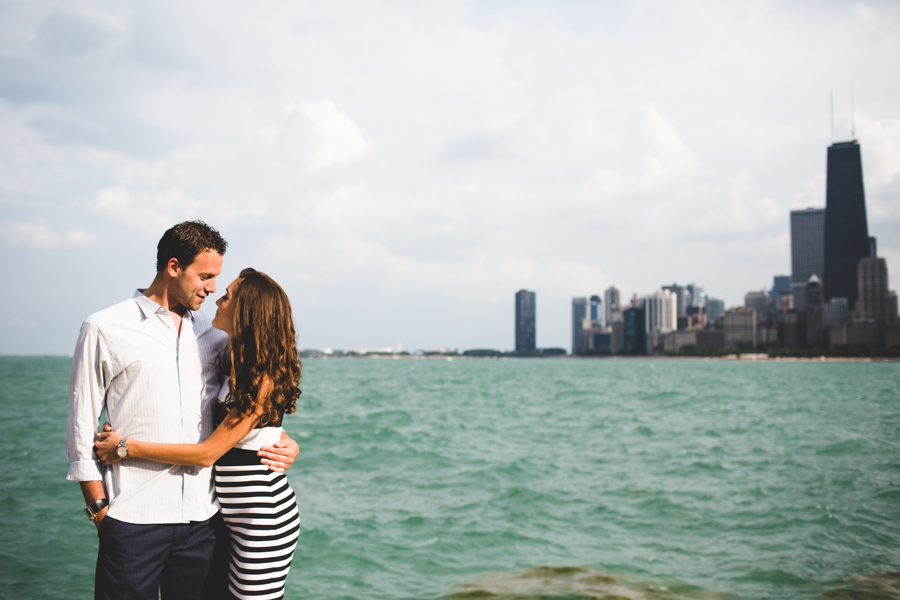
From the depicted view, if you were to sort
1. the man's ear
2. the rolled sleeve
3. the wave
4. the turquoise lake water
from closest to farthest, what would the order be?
the rolled sleeve, the man's ear, the wave, the turquoise lake water

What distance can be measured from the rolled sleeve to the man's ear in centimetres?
48

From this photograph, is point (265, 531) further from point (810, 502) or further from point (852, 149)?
point (852, 149)

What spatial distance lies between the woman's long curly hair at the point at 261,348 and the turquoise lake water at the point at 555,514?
5.59 m

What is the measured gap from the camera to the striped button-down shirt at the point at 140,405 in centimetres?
292

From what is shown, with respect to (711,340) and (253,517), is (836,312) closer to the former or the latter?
(711,340)

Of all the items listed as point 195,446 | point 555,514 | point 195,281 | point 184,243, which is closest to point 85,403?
point 195,446

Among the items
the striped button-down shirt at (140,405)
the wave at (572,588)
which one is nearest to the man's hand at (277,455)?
the striped button-down shirt at (140,405)

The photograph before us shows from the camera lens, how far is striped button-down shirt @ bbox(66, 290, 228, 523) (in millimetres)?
2922

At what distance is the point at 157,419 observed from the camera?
3086 mm

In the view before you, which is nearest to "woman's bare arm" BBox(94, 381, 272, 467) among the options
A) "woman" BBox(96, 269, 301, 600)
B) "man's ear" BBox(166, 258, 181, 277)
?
"woman" BBox(96, 269, 301, 600)

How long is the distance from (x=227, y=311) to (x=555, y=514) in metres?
9.80

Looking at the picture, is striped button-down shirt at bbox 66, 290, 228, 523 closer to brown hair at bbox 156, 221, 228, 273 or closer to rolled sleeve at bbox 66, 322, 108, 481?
rolled sleeve at bbox 66, 322, 108, 481

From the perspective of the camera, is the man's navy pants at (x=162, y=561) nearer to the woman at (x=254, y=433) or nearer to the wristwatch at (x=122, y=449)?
the woman at (x=254, y=433)

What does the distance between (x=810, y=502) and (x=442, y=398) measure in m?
29.0
